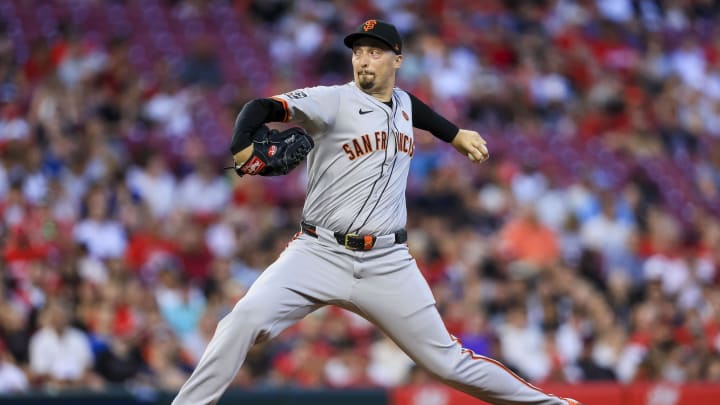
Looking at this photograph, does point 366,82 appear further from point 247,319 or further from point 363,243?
point 247,319

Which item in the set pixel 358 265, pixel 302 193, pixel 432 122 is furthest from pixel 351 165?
pixel 302 193

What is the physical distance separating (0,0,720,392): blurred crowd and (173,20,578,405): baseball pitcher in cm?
332

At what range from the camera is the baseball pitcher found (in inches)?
183

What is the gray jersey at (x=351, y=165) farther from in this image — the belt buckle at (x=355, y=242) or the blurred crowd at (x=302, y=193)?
the blurred crowd at (x=302, y=193)

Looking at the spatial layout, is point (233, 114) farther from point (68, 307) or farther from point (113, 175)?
point (68, 307)

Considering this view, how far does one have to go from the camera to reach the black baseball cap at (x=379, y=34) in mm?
4801

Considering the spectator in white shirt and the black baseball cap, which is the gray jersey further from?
the spectator in white shirt

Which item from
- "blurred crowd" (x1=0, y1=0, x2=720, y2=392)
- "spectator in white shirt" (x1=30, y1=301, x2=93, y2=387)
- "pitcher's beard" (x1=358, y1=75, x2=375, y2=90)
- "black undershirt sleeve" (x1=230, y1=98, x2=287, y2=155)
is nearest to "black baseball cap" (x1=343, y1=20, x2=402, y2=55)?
"pitcher's beard" (x1=358, y1=75, x2=375, y2=90)

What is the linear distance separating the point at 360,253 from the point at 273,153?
693mm

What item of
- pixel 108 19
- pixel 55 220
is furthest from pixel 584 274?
pixel 108 19

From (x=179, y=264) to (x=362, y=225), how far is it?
500 centimetres

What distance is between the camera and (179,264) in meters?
9.53

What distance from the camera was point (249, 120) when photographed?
4320 millimetres

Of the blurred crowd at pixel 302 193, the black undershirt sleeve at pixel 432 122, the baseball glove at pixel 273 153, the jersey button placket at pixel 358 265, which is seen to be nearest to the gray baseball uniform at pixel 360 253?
the jersey button placket at pixel 358 265
